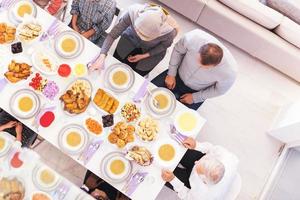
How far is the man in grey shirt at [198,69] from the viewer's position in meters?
2.58

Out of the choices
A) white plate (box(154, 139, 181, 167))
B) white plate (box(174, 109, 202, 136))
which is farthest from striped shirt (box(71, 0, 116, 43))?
white plate (box(154, 139, 181, 167))

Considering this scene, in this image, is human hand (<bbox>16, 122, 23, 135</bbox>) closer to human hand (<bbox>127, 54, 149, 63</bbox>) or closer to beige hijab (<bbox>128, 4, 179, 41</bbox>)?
human hand (<bbox>127, 54, 149, 63</bbox>)

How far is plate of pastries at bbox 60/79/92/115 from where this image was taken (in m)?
2.61

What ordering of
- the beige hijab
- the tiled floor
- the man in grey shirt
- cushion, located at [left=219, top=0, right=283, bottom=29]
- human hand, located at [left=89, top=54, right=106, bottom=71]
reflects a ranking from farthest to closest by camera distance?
the tiled floor, cushion, located at [left=219, top=0, right=283, bottom=29], human hand, located at [left=89, top=54, right=106, bottom=71], the man in grey shirt, the beige hijab

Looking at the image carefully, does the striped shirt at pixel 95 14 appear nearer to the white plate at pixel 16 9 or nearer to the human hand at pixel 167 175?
the white plate at pixel 16 9

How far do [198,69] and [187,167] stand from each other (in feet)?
2.48

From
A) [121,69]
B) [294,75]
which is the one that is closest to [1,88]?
[121,69]

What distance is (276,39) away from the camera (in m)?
3.67

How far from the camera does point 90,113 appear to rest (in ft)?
8.66

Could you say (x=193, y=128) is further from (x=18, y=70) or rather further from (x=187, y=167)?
(x=18, y=70)

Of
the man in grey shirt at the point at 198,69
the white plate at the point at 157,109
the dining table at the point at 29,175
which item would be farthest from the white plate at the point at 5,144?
the man in grey shirt at the point at 198,69

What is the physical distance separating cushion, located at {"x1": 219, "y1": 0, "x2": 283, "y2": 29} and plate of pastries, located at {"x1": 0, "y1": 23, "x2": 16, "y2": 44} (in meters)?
1.91

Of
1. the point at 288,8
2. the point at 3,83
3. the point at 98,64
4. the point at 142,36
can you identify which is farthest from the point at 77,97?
the point at 288,8

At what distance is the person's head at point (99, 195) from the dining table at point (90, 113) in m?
0.34
